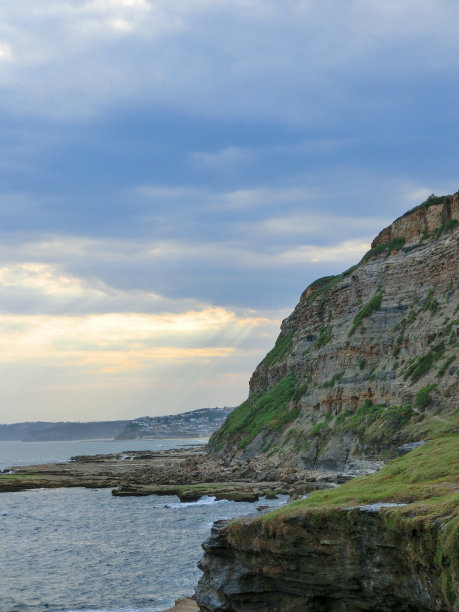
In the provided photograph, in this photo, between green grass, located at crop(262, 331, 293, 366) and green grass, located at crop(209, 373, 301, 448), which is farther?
green grass, located at crop(262, 331, 293, 366)

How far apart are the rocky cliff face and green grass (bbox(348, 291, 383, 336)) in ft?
0.62

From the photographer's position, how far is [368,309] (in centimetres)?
8544

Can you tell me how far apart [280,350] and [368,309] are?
5155 cm

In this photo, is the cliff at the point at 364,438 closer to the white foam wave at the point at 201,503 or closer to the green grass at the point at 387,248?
the green grass at the point at 387,248

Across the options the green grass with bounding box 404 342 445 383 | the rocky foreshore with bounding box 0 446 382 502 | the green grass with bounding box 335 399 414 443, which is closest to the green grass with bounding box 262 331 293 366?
the rocky foreshore with bounding box 0 446 382 502

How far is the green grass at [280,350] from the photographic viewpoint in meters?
130

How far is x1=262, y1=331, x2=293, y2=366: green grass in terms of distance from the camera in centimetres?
13050

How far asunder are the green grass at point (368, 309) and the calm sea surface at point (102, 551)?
35214 millimetres

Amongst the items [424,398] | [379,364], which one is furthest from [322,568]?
[379,364]

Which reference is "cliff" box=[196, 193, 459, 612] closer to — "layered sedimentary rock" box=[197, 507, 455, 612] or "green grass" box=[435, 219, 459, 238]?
"layered sedimentary rock" box=[197, 507, 455, 612]

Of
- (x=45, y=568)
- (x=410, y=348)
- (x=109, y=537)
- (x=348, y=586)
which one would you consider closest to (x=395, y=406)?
(x=410, y=348)

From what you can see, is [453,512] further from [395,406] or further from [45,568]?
[395,406]

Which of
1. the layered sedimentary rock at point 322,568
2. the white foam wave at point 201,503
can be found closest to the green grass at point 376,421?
the white foam wave at point 201,503

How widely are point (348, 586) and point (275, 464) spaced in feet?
235
